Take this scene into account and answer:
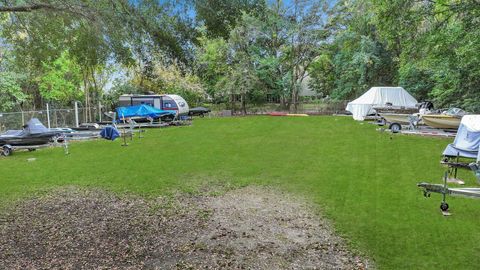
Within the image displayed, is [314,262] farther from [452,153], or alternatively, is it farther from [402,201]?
[452,153]

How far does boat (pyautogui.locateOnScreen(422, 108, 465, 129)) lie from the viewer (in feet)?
51.4

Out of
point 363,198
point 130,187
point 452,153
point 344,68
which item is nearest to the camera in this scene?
point 363,198

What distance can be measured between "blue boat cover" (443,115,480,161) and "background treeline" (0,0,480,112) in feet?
15.4

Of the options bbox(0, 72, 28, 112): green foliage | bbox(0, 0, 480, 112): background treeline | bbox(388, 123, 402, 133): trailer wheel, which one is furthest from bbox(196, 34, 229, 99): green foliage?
bbox(388, 123, 402, 133): trailer wheel

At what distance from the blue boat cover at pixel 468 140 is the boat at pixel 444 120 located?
6620 millimetres

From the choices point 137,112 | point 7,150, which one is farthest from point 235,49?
point 7,150

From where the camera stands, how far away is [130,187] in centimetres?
853

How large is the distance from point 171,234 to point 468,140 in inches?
319

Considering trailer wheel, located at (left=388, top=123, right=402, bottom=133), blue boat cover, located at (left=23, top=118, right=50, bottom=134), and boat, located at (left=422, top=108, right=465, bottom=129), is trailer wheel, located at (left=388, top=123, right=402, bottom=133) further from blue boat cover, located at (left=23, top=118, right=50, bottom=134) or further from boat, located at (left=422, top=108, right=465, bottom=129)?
blue boat cover, located at (left=23, top=118, right=50, bottom=134)

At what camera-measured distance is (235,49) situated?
3222cm

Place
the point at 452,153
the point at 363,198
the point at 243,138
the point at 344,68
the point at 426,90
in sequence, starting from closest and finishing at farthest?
the point at 363,198
the point at 452,153
the point at 243,138
the point at 426,90
the point at 344,68

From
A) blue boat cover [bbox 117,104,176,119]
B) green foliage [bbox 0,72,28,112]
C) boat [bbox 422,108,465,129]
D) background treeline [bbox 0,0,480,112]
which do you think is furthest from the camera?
blue boat cover [bbox 117,104,176,119]

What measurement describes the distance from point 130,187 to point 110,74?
2278 centimetres

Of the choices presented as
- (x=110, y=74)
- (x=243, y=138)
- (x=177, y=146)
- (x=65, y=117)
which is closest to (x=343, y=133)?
(x=243, y=138)
